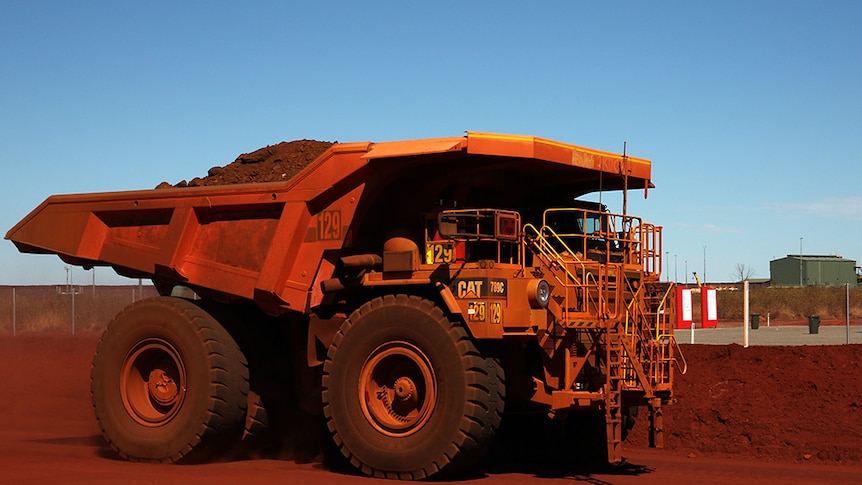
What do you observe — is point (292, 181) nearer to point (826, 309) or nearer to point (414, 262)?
point (414, 262)

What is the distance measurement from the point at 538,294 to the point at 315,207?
113 inches

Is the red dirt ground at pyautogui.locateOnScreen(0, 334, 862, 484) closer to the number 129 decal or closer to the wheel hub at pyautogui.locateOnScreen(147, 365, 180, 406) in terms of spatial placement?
the wheel hub at pyautogui.locateOnScreen(147, 365, 180, 406)

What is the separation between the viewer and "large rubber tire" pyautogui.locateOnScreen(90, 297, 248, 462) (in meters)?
11.5

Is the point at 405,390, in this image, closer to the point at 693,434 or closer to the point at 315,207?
the point at 315,207

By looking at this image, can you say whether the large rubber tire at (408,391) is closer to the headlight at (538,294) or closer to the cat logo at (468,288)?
the cat logo at (468,288)

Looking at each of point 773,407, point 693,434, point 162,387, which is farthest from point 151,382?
point 773,407

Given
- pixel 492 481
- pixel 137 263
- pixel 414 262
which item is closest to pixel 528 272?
pixel 414 262

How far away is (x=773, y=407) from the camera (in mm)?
14344

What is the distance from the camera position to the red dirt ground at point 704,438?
1051cm

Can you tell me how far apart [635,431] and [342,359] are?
18.3 ft

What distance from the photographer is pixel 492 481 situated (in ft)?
33.3

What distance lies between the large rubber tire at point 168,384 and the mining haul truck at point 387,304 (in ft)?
0.07

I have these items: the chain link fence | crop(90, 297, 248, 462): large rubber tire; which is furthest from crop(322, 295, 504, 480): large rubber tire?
the chain link fence

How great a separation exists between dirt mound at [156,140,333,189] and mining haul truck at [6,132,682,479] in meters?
1.34
